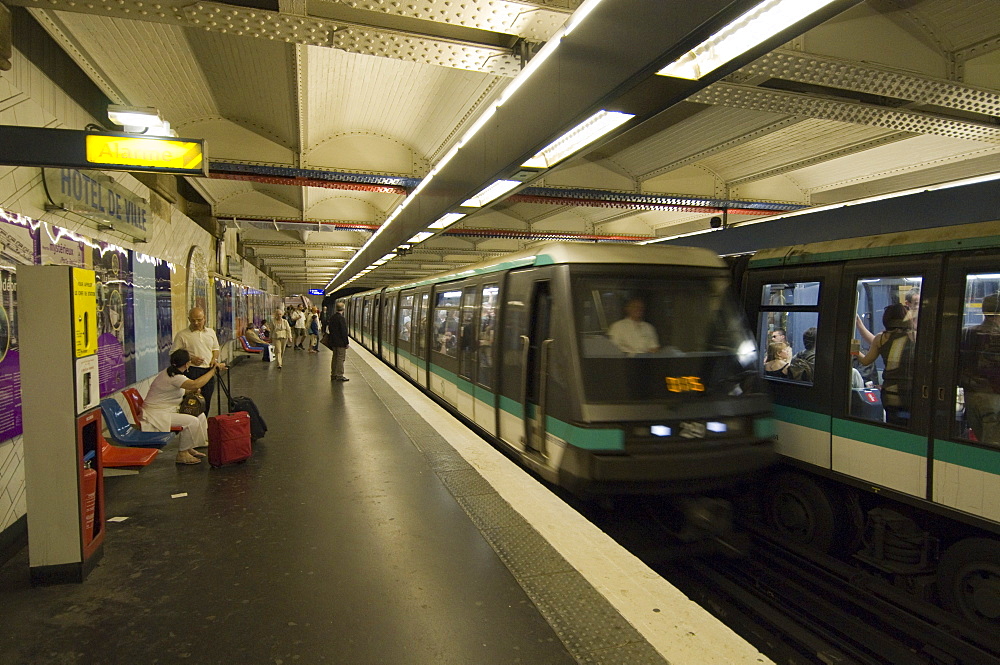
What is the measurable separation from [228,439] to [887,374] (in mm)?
5646

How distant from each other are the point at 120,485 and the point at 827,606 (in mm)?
5696

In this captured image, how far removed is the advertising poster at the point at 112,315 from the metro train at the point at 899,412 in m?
6.44

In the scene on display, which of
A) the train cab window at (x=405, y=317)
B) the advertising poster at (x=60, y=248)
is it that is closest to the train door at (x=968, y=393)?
the advertising poster at (x=60, y=248)

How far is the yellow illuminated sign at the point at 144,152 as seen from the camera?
3.76m

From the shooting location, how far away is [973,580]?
364 cm

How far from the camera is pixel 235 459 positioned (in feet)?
17.4

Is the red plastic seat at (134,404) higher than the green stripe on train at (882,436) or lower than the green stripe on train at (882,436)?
lower

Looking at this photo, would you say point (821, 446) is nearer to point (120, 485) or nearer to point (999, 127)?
point (999, 127)

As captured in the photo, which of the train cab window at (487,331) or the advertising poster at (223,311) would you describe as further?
the advertising poster at (223,311)

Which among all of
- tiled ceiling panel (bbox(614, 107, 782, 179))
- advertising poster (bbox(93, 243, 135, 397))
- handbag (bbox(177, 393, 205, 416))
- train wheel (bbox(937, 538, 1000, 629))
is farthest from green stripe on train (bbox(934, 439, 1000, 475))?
advertising poster (bbox(93, 243, 135, 397))

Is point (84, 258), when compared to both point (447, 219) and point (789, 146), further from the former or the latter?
point (789, 146)

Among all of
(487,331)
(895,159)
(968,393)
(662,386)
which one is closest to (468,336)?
(487,331)

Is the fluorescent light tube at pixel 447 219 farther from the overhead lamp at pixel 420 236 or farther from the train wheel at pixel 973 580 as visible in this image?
the train wheel at pixel 973 580

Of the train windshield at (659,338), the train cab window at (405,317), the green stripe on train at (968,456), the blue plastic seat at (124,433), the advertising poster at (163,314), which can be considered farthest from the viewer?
the train cab window at (405,317)
